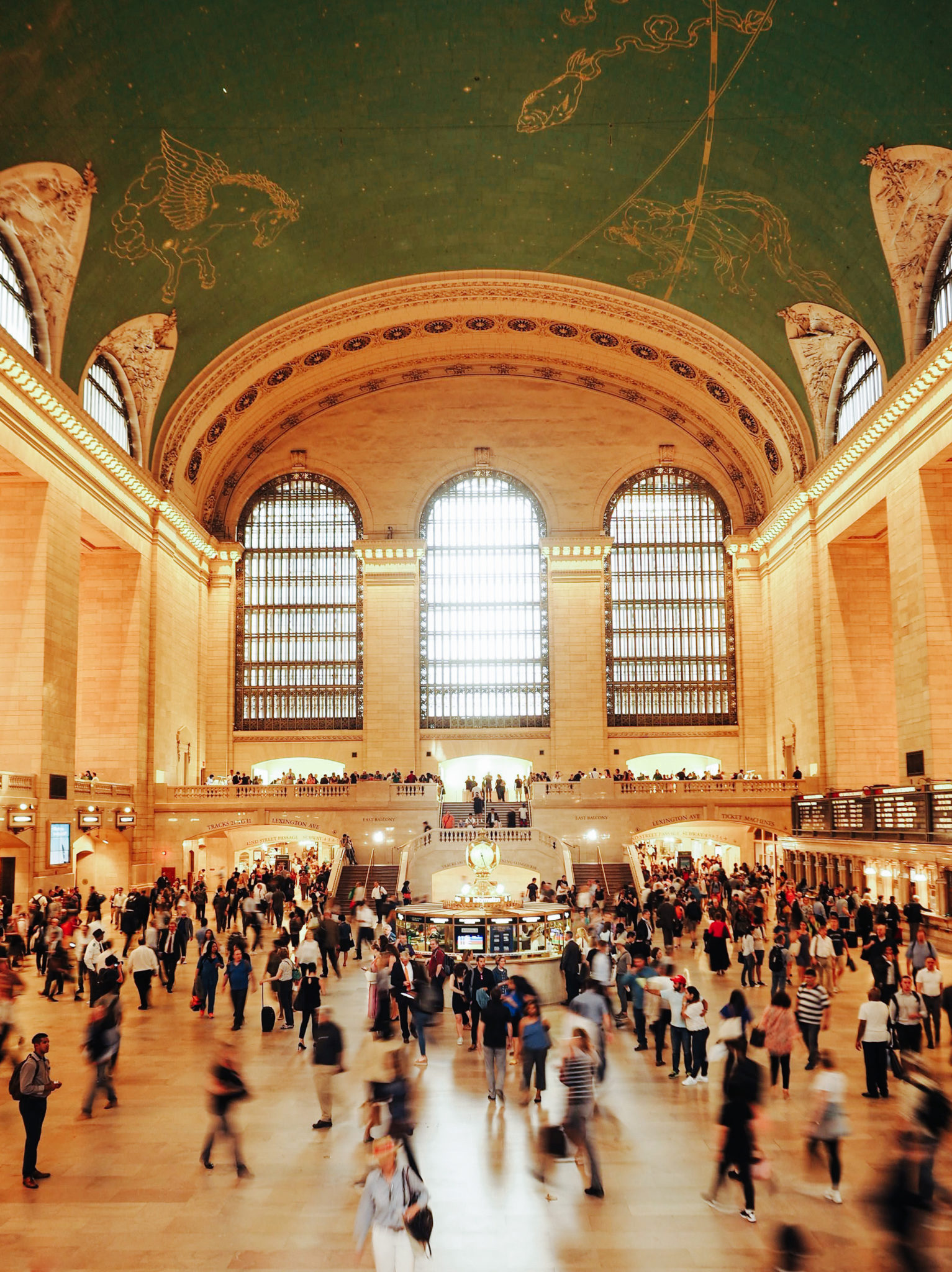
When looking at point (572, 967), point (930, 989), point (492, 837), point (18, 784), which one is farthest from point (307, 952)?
point (492, 837)

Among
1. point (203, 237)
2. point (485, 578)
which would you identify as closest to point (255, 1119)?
point (203, 237)

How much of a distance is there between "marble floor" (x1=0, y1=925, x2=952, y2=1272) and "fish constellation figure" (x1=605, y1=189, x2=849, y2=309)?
22107 mm

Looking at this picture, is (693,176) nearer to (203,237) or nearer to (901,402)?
(901,402)

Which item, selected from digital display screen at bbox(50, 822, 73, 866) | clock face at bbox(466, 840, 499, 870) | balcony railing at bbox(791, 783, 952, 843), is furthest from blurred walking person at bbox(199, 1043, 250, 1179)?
digital display screen at bbox(50, 822, 73, 866)

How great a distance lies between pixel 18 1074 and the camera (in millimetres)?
8188

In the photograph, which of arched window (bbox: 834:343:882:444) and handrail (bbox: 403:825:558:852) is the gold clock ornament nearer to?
handrail (bbox: 403:825:558:852)

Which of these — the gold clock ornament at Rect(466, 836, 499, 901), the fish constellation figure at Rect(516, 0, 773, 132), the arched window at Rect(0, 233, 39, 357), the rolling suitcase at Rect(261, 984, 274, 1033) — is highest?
the fish constellation figure at Rect(516, 0, 773, 132)

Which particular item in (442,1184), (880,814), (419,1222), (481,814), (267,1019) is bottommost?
(442,1184)

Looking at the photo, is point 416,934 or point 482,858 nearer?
point 416,934

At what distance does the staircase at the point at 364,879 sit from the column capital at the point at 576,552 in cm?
1446

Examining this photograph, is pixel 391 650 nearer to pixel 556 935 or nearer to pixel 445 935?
pixel 445 935

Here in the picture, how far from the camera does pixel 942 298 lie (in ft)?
80.9

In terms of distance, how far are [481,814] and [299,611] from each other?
467 inches

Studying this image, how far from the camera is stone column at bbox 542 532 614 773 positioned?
128 feet
